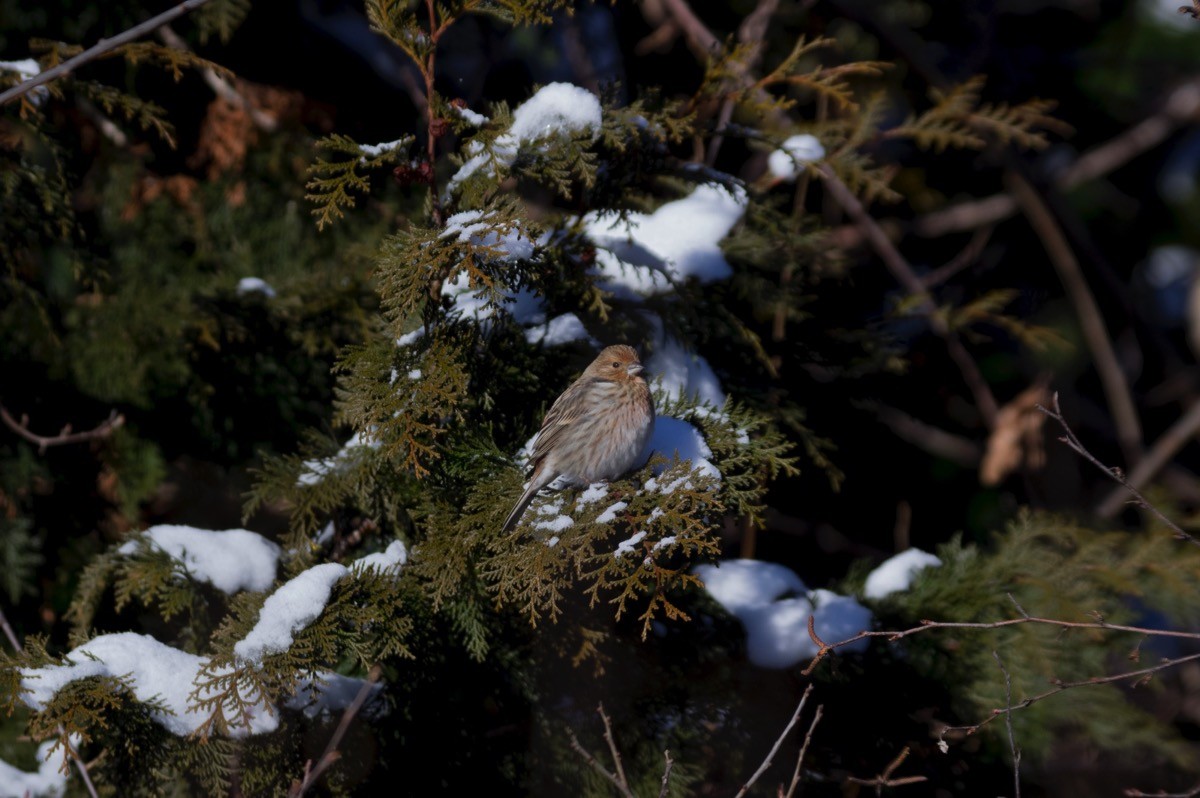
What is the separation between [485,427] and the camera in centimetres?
293

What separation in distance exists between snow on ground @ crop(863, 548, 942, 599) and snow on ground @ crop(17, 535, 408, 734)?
1.74m

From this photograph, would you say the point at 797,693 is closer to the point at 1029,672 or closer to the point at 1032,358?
the point at 1029,672

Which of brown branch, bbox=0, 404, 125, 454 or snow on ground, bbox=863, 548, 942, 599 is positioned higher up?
brown branch, bbox=0, 404, 125, 454

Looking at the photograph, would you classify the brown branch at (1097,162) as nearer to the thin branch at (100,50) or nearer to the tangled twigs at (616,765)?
the tangled twigs at (616,765)

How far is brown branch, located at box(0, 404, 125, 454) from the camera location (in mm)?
3250

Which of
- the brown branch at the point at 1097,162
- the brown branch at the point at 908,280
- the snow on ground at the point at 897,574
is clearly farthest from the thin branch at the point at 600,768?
the brown branch at the point at 1097,162

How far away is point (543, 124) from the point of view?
2.80 m

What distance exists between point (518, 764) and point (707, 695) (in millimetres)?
638

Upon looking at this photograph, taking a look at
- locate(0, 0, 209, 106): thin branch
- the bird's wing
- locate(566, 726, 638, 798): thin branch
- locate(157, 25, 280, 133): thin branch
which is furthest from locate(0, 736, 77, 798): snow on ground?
locate(157, 25, 280, 133): thin branch

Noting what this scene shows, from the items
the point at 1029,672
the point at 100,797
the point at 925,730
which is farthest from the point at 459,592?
the point at 1029,672

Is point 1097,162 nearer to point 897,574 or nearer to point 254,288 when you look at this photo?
point 897,574

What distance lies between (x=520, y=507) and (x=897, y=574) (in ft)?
5.36

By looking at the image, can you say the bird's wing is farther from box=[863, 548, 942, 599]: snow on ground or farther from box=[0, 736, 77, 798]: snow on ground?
box=[0, 736, 77, 798]: snow on ground

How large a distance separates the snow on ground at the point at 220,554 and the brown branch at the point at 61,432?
0.42m
